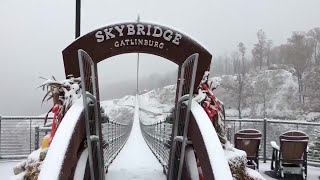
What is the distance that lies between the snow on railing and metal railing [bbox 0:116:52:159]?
25.7ft

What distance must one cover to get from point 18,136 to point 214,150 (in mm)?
8761

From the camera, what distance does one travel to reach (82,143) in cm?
→ 426

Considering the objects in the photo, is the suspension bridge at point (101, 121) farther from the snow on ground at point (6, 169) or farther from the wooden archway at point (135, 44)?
the snow on ground at point (6, 169)

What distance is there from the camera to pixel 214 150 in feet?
10.8

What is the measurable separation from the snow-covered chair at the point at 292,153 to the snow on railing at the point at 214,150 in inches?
210

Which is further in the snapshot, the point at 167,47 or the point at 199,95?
the point at 167,47

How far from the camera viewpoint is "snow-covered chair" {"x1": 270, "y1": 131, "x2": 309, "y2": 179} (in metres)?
8.70

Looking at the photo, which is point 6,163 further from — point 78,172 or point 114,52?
point 78,172

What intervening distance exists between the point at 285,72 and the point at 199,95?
6857 cm

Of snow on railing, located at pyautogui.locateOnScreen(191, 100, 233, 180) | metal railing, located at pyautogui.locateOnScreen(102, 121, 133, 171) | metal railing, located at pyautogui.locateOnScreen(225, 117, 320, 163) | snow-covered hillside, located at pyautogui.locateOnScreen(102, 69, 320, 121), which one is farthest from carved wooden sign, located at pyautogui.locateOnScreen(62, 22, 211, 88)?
snow-covered hillside, located at pyautogui.locateOnScreen(102, 69, 320, 121)

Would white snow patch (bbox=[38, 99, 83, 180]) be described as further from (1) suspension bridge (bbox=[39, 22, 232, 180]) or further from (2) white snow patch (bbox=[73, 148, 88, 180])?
(2) white snow patch (bbox=[73, 148, 88, 180])

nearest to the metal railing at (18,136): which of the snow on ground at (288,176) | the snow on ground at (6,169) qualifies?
the snow on ground at (6,169)

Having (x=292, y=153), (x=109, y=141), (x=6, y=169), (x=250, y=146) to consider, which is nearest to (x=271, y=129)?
(x=250, y=146)

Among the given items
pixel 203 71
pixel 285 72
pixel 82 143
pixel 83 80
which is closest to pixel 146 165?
pixel 203 71
